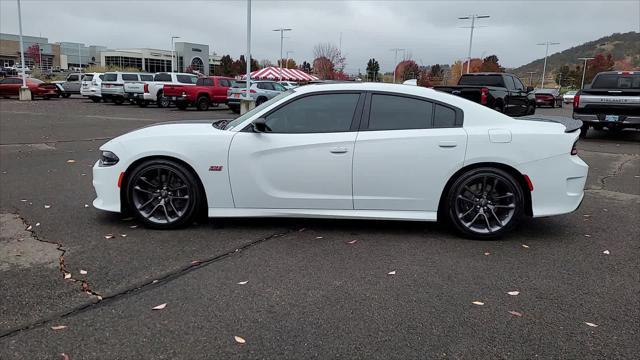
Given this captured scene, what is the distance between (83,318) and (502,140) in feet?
13.1

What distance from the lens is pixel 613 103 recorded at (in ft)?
44.6

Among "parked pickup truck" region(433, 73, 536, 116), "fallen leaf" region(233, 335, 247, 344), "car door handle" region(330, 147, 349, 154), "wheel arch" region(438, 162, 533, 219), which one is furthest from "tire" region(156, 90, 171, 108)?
"fallen leaf" region(233, 335, 247, 344)

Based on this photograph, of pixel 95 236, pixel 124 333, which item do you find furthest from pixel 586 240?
pixel 95 236

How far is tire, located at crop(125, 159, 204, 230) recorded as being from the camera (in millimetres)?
5141

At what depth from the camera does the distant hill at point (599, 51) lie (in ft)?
423

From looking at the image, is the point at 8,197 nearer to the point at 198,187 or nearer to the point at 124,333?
the point at 198,187

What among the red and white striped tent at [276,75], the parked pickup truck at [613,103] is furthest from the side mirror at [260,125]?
the red and white striped tent at [276,75]

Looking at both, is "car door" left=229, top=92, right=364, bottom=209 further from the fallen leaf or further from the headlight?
the fallen leaf

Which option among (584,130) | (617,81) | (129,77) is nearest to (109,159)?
(617,81)

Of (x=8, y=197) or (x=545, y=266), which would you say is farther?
(x=8, y=197)

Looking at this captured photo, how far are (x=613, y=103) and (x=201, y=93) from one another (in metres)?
19.0

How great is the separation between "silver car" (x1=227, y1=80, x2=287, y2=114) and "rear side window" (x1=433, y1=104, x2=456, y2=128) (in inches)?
788

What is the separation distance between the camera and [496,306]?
11.8 feet

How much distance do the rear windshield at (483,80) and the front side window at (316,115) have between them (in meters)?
12.7
